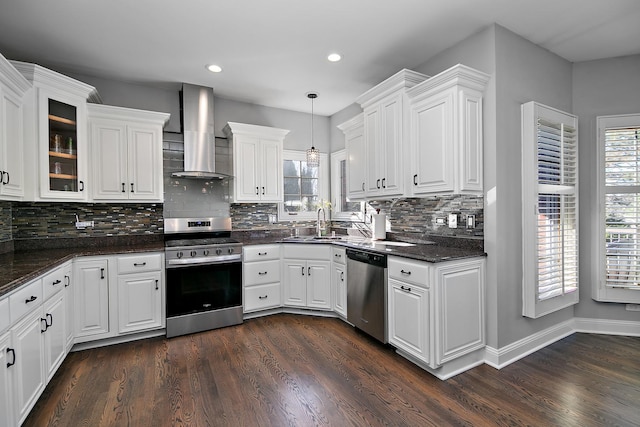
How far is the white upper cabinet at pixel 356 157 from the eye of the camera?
348 centimetres

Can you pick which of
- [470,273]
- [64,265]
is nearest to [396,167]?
[470,273]

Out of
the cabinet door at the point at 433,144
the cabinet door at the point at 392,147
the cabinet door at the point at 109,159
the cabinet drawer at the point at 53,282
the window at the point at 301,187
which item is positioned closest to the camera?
the cabinet drawer at the point at 53,282

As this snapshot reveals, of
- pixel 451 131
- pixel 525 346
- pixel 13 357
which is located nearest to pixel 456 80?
pixel 451 131

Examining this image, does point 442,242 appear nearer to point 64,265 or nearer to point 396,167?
point 396,167

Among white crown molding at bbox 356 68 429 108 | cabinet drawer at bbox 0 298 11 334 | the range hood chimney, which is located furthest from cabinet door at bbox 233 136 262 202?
cabinet drawer at bbox 0 298 11 334

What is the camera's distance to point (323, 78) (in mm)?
3506

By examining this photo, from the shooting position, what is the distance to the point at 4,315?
1550mm

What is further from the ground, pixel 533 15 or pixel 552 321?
pixel 533 15

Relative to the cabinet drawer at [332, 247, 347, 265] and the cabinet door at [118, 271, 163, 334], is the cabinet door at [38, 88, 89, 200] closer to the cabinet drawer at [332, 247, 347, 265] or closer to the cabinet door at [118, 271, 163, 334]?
the cabinet door at [118, 271, 163, 334]

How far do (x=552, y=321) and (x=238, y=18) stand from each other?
3.87 metres

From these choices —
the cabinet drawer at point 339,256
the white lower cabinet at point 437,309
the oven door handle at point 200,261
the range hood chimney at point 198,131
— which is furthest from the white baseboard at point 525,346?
the range hood chimney at point 198,131

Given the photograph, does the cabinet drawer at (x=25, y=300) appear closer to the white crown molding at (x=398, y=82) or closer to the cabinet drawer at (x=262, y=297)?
the cabinet drawer at (x=262, y=297)

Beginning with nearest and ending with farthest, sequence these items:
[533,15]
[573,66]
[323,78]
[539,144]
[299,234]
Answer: [533,15] < [539,144] < [573,66] < [323,78] < [299,234]

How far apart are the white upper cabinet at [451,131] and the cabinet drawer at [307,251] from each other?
1375 mm
